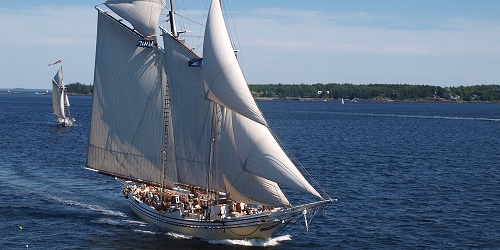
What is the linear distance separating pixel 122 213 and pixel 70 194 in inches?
385

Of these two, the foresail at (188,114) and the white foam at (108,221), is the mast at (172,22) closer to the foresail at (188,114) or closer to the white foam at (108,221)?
the foresail at (188,114)

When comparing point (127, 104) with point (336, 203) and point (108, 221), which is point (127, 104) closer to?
point (108, 221)

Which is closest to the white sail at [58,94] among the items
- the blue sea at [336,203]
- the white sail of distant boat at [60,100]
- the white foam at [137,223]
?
the white sail of distant boat at [60,100]

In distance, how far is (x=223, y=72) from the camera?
44500 mm

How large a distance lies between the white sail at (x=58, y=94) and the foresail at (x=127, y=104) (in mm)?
99946

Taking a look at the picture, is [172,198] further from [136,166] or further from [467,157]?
[467,157]

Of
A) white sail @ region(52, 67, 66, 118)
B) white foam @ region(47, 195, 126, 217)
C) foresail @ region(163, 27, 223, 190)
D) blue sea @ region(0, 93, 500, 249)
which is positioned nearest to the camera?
blue sea @ region(0, 93, 500, 249)

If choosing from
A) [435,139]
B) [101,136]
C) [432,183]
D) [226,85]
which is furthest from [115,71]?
[435,139]

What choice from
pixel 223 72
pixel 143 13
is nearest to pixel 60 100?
pixel 143 13

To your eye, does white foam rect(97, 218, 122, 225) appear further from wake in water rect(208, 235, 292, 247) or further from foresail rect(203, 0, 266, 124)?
foresail rect(203, 0, 266, 124)

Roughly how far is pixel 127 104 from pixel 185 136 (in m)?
6.62

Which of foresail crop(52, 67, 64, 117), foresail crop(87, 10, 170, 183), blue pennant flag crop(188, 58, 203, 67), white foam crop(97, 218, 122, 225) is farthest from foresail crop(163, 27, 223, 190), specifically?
foresail crop(52, 67, 64, 117)

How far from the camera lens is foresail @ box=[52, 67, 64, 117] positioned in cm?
15525

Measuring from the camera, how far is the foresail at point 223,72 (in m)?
43.7
